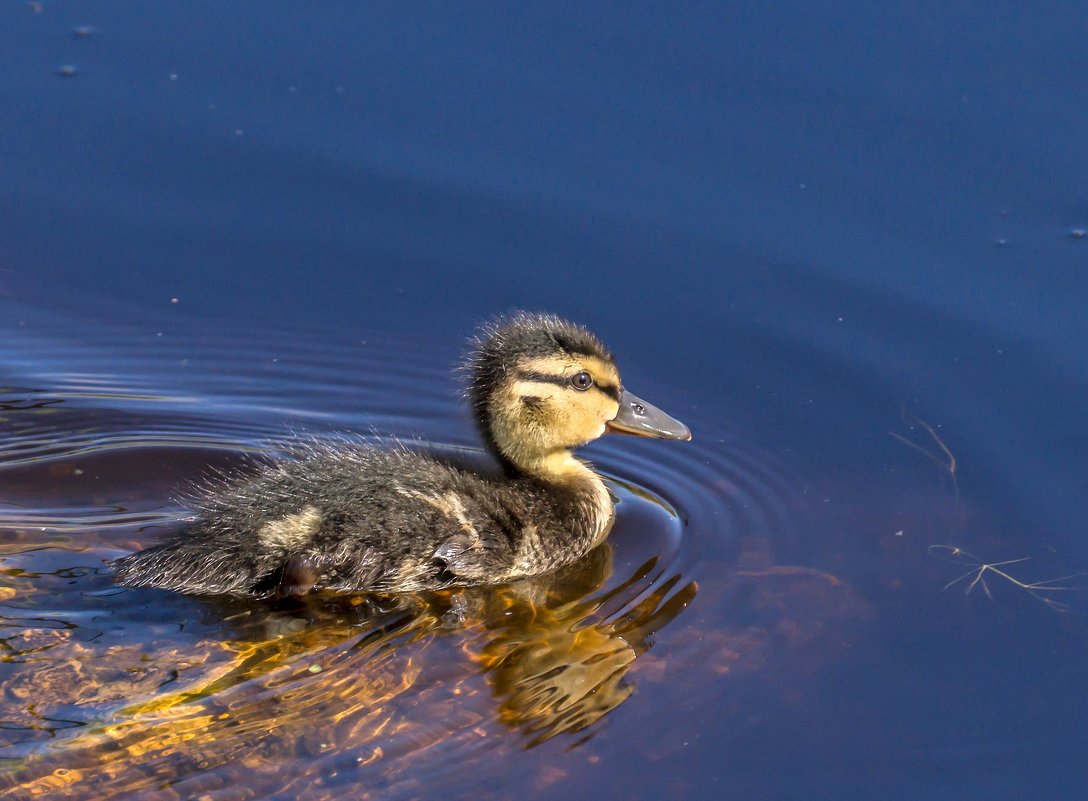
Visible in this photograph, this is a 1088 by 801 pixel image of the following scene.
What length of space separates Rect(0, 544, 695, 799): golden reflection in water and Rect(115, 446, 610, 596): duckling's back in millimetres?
99

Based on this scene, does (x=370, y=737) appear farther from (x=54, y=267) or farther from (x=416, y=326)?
(x=54, y=267)

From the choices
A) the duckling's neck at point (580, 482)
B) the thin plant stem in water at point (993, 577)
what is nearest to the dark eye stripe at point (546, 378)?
the duckling's neck at point (580, 482)

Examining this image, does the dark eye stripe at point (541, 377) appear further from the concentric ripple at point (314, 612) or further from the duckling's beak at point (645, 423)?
the concentric ripple at point (314, 612)

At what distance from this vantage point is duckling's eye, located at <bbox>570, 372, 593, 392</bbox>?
5793 mm

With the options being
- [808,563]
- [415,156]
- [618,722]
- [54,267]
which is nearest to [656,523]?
[808,563]

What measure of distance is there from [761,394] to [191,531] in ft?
7.72

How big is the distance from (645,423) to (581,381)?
333 millimetres

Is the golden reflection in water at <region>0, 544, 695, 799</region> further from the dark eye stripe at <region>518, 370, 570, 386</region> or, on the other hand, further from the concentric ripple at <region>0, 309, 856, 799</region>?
the dark eye stripe at <region>518, 370, 570, 386</region>

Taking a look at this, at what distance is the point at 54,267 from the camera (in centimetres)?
720

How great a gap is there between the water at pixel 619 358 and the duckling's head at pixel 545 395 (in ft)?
1.23

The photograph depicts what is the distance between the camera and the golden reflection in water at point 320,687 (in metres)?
4.46

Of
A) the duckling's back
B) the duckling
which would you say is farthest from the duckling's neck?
the duckling's back

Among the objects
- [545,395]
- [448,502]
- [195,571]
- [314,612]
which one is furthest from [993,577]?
[195,571]

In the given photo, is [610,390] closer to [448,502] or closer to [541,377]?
[541,377]
